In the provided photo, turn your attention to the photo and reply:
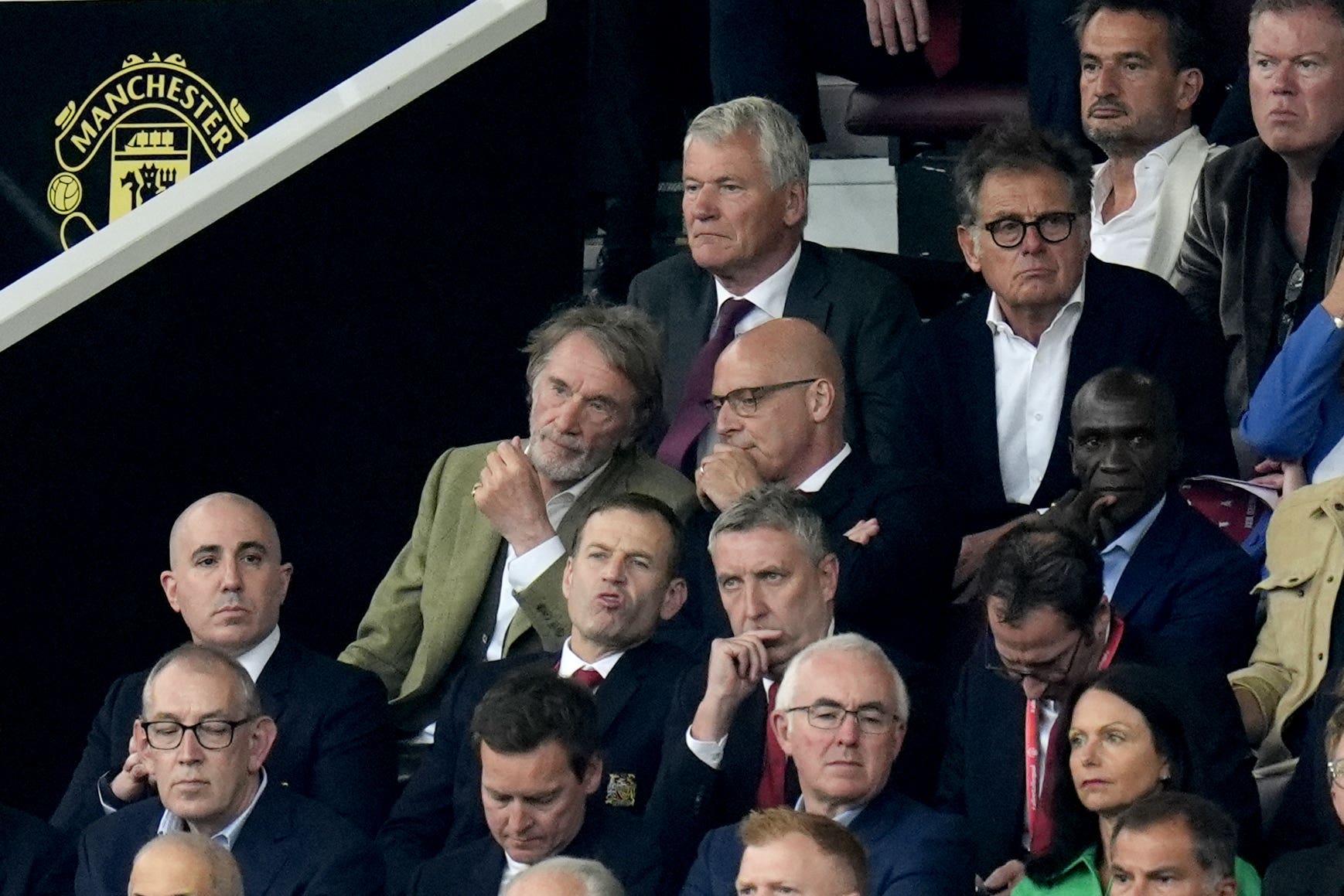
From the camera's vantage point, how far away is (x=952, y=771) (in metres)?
5.46

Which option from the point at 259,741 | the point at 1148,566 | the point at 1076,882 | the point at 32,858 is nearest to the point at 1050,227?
the point at 1148,566

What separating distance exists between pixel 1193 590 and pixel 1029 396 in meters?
0.77

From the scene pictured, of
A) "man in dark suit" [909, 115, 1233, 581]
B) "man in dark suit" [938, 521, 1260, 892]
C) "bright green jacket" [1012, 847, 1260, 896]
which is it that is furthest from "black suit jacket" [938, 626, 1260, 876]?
"man in dark suit" [909, 115, 1233, 581]

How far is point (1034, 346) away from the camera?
6316 millimetres

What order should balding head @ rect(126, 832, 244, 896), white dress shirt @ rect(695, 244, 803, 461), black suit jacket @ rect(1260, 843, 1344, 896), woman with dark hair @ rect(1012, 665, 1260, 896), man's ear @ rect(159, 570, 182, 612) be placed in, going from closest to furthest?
1. black suit jacket @ rect(1260, 843, 1344, 896)
2. woman with dark hair @ rect(1012, 665, 1260, 896)
3. balding head @ rect(126, 832, 244, 896)
4. man's ear @ rect(159, 570, 182, 612)
5. white dress shirt @ rect(695, 244, 803, 461)

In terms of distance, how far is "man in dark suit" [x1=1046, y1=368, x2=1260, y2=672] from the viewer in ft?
18.5

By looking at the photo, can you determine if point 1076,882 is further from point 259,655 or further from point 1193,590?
point 259,655

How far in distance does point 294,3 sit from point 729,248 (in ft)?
4.94

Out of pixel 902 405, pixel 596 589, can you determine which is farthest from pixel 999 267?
pixel 596 589

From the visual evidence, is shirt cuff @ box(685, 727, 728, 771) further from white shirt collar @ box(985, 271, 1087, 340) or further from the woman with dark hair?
white shirt collar @ box(985, 271, 1087, 340)

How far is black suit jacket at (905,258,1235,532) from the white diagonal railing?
4.64 feet

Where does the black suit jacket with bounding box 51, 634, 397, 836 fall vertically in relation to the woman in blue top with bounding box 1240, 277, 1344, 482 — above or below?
below

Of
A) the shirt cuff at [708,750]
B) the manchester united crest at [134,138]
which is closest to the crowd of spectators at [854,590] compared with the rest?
the shirt cuff at [708,750]

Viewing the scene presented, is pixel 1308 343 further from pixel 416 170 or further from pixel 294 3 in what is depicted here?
pixel 294 3
